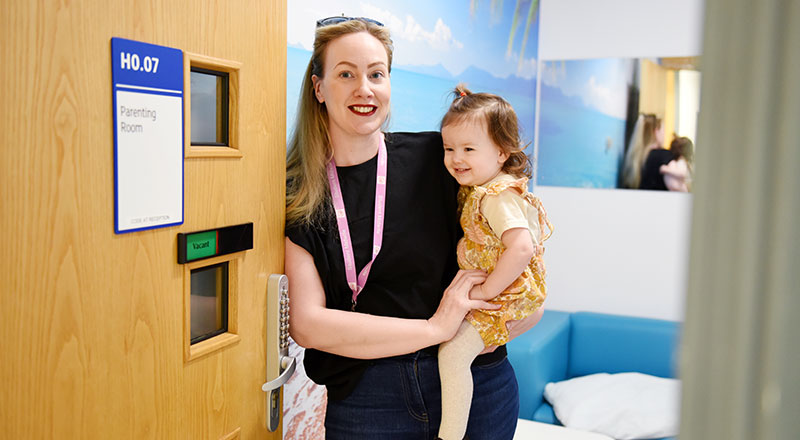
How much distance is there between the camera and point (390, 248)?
5.77 feet

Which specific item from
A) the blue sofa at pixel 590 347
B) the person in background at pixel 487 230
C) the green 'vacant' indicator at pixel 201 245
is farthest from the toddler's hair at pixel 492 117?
the blue sofa at pixel 590 347

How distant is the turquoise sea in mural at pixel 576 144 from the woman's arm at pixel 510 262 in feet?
10.5

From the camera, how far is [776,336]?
1.37 ft

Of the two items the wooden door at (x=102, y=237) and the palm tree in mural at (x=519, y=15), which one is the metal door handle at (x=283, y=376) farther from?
the palm tree in mural at (x=519, y=15)

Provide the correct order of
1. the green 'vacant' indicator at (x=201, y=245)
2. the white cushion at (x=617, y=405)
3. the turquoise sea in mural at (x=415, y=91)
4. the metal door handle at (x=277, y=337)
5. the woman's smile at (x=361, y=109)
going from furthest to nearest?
1. the white cushion at (x=617, y=405)
2. the turquoise sea in mural at (x=415, y=91)
3. the woman's smile at (x=361, y=109)
4. the metal door handle at (x=277, y=337)
5. the green 'vacant' indicator at (x=201, y=245)

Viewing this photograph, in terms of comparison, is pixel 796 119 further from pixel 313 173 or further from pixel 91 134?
pixel 313 173

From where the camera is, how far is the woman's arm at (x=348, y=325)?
1.67 meters

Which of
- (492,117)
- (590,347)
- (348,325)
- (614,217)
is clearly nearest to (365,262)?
(348,325)

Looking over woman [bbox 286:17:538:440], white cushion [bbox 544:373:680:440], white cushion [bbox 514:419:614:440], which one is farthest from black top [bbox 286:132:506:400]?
white cushion [bbox 544:373:680:440]

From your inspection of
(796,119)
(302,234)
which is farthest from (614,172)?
(796,119)

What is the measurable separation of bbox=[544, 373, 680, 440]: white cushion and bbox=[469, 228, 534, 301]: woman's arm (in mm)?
2229

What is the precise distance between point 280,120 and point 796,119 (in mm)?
1363

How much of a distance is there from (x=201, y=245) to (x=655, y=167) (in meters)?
3.93

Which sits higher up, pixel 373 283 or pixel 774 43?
pixel 774 43
